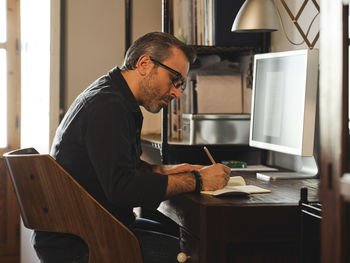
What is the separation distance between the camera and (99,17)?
318 cm

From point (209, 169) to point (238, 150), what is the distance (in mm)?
803

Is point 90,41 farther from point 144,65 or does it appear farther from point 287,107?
point 287,107

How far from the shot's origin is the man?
1521mm

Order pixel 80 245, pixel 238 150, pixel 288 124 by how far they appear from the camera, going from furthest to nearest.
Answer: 1. pixel 238 150
2. pixel 288 124
3. pixel 80 245

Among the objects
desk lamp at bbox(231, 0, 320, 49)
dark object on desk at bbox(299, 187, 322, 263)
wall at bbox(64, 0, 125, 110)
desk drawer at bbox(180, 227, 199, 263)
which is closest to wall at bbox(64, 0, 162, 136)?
wall at bbox(64, 0, 125, 110)

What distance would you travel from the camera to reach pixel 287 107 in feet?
6.47

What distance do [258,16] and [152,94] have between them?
0.61 m

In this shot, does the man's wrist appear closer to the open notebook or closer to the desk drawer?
the open notebook

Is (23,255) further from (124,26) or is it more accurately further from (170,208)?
(170,208)

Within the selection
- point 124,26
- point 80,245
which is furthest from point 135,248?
point 124,26

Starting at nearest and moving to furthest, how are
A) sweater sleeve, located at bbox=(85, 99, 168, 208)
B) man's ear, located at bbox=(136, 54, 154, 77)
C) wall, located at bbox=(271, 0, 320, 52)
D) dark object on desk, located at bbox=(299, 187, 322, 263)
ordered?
1. dark object on desk, located at bbox=(299, 187, 322, 263)
2. sweater sleeve, located at bbox=(85, 99, 168, 208)
3. man's ear, located at bbox=(136, 54, 154, 77)
4. wall, located at bbox=(271, 0, 320, 52)

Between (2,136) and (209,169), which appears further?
(2,136)

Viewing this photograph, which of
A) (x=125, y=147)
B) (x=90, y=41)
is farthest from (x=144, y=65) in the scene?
(x=90, y=41)

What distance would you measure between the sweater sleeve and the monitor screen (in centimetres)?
59
